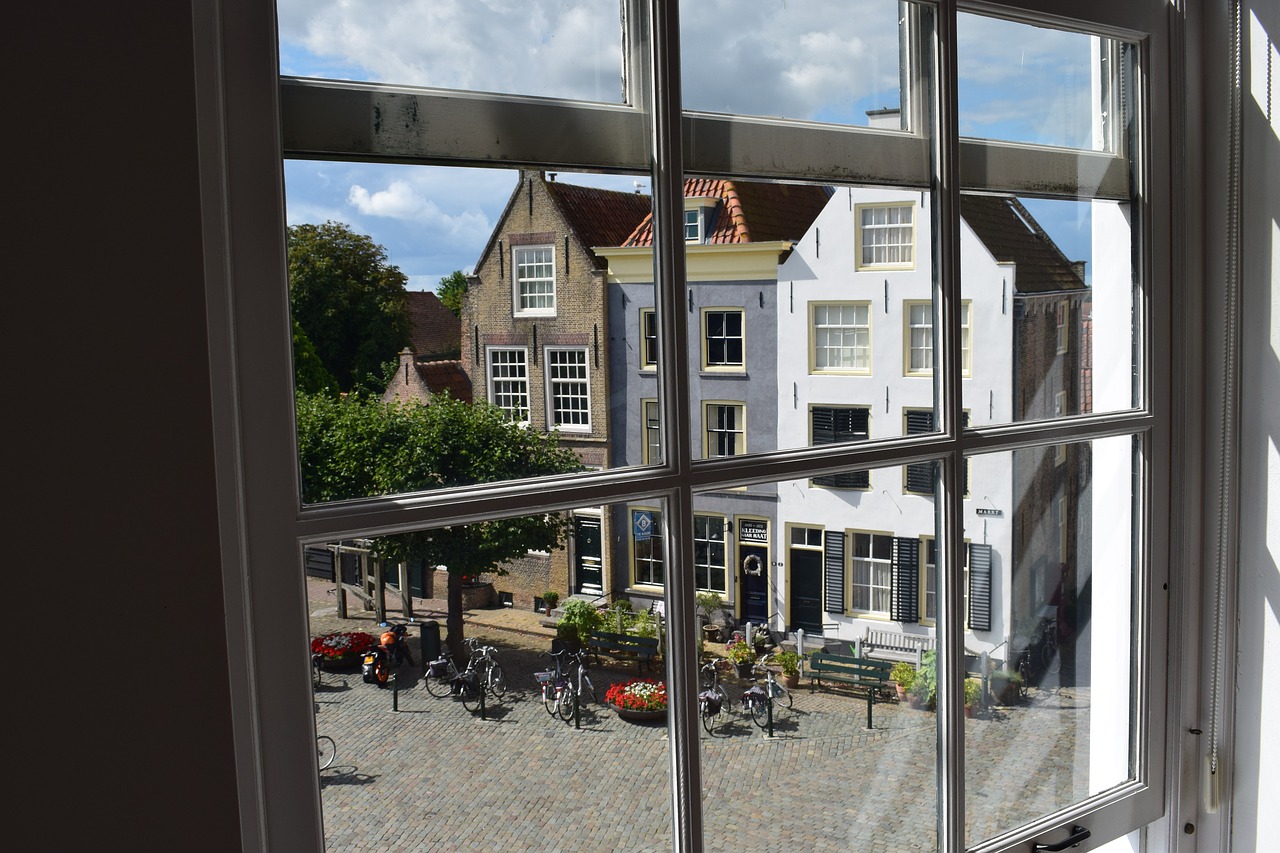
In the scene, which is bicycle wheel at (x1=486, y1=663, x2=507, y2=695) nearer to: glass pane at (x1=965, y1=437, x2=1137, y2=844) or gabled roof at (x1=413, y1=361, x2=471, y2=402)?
gabled roof at (x1=413, y1=361, x2=471, y2=402)

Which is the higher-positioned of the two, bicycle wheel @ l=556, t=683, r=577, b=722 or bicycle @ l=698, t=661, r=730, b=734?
bicycle wheel @ l=556, t=683, r=577, b=722

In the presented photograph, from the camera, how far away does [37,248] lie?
0.73m

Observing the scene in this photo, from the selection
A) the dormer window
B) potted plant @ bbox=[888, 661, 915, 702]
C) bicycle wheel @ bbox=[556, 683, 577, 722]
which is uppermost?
the dormer window

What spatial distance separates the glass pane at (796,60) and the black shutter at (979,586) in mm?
637

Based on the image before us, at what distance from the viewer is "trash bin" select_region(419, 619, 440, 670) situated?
1.01 metres

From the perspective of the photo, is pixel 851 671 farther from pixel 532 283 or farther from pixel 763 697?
pixel 532 283

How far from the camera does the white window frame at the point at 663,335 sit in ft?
2.79

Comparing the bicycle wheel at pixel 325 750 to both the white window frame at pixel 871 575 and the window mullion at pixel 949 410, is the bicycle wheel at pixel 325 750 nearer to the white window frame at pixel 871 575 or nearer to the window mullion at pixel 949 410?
the white window frame at pixel 871 575

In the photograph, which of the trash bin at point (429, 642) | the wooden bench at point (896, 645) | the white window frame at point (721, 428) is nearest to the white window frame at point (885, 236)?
the white window frame at point (721, 428)

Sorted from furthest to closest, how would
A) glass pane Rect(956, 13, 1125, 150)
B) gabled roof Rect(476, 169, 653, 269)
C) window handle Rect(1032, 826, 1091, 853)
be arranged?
window handle Rect(1032, 826, 1091, 853) < glass pane Rect(956, 13, 1125, 150) < gabled roof Rect(476, 169, 653, 269)

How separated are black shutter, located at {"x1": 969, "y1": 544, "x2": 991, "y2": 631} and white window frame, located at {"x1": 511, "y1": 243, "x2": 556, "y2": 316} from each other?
0.78m

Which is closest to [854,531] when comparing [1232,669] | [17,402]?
[1232,669]

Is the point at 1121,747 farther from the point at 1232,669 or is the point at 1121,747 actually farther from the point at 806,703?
the point at 806,703

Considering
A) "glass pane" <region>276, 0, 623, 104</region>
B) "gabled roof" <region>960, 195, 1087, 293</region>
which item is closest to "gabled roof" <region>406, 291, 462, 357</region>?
"glass pane" <region>276, 0, 623, 104</region>
